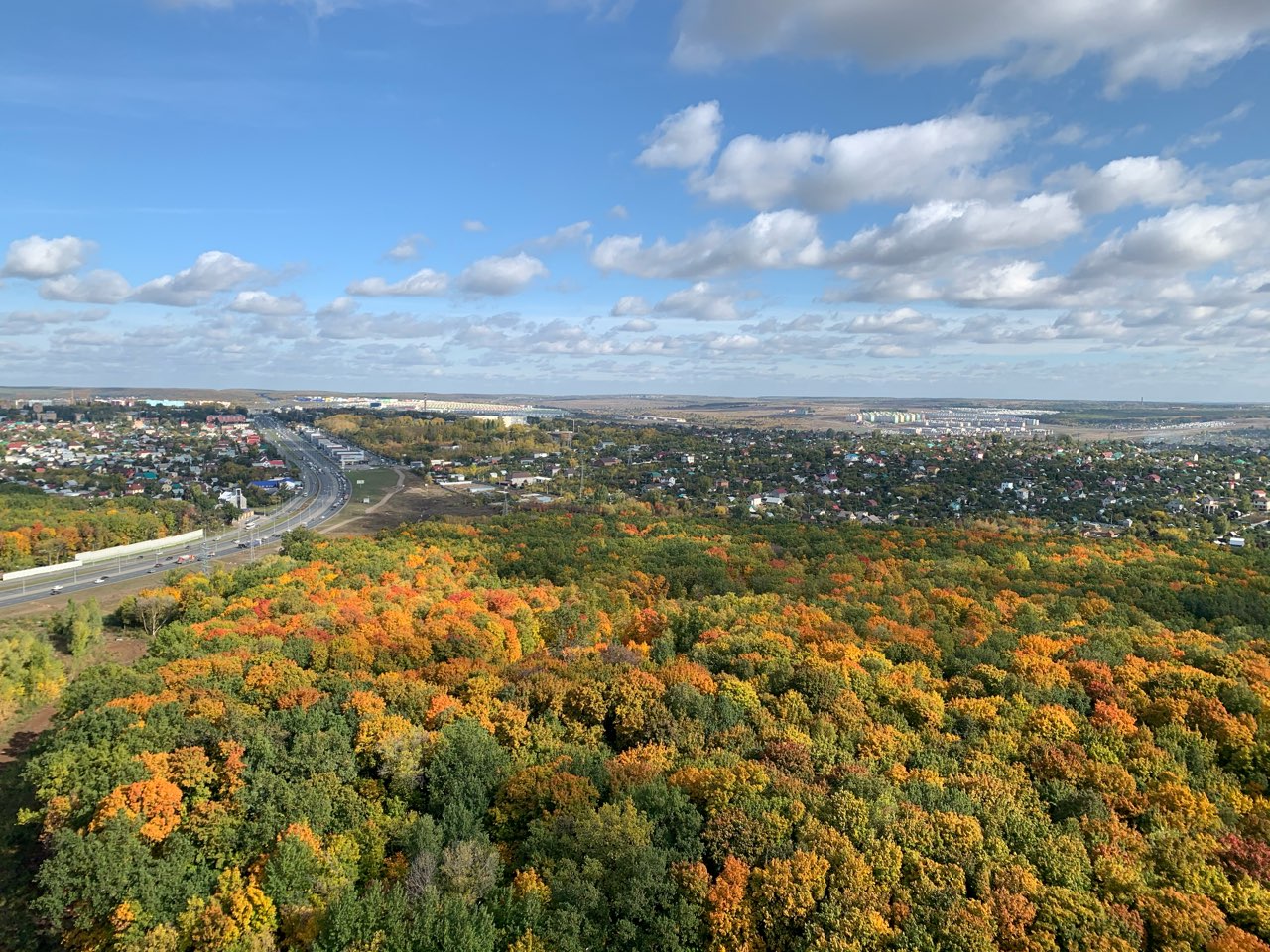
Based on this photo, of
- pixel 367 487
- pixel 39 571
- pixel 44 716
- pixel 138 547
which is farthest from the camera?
pixel 367 487

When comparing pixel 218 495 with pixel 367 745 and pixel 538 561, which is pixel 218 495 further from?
pixel 367 745

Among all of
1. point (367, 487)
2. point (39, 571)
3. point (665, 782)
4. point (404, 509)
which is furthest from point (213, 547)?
point (665, 782)

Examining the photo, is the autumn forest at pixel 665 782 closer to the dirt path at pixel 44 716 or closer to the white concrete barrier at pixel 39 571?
the dirt path at pixel 44 716

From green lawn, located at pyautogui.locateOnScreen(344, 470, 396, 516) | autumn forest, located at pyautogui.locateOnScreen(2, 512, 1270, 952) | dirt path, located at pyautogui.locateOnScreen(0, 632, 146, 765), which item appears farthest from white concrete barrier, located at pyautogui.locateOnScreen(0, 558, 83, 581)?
autumn forest, located at pyautogui.locateOnScreen(2, 512, 1270, 952)

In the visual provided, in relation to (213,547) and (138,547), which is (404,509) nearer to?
(213,547)

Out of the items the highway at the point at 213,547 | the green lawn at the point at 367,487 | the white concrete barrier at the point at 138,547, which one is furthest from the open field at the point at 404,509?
the white concrete barrier at the point at 138,547

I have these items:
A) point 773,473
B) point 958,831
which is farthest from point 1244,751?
point 773,473
